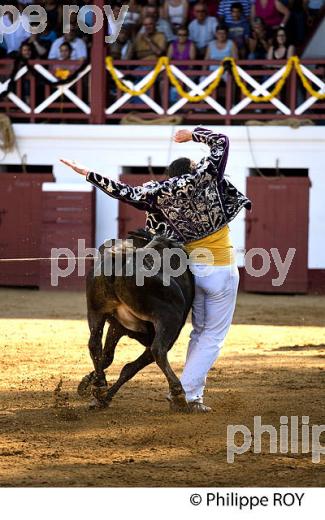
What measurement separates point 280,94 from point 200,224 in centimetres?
1024

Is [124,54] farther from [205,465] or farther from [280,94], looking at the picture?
[205,465]

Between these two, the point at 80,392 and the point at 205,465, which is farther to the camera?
the point at 80,392

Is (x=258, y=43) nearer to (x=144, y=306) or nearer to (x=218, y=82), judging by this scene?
(x=218, y=82)

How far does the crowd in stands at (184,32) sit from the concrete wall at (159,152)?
43.5 inches

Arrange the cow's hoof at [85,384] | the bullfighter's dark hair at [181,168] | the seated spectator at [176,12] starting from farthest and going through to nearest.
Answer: the seated spectator at [176,12], the cow's hoof at [85,384], the bullfighter's dark hair at [181,168]

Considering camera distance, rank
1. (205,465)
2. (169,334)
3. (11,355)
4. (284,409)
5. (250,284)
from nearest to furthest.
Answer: (205,465) < (169,334) < (284,409) < (11,355) < (250,284)

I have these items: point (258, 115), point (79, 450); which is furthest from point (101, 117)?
point (79, 450)

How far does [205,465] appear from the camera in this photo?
5.80 meters

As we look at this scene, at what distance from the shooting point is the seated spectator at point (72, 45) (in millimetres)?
16625

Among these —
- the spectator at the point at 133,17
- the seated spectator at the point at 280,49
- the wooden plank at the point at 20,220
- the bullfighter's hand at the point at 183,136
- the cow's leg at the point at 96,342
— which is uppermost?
the spectator at the point at 133,17

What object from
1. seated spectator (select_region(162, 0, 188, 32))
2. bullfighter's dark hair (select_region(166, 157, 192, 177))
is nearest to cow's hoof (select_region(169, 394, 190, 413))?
bullfighter's dark hair (select_region(166, 157, 192, 177))

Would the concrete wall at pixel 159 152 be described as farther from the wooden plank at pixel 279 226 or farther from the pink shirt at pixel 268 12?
the pink shirt at pixel 268 12

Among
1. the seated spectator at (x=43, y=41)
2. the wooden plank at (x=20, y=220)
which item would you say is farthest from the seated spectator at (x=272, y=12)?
the wooden plank at (x=20, y=220)

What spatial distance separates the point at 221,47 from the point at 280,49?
852 millimetres
